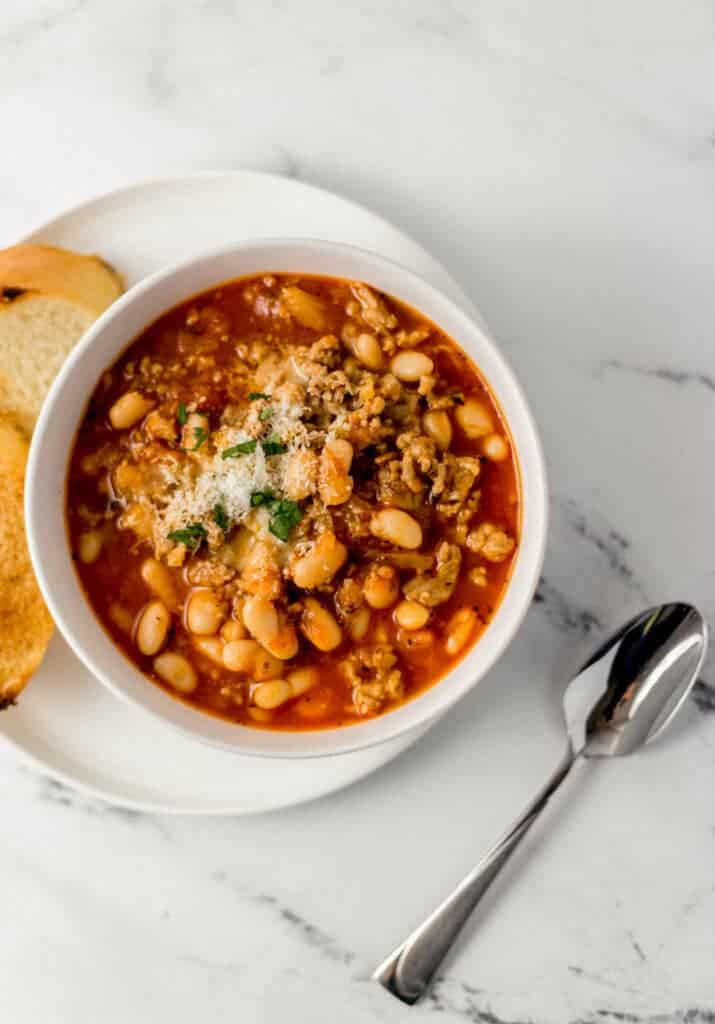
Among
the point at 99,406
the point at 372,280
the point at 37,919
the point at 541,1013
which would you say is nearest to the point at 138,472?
the point at 99,406

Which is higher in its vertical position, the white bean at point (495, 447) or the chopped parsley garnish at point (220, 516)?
the white bean at point (495, 447)

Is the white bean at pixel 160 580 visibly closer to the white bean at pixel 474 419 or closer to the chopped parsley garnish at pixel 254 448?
the chopped parsley garnish at pixel 254 448

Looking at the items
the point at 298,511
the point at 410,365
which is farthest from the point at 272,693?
the point at 410,365

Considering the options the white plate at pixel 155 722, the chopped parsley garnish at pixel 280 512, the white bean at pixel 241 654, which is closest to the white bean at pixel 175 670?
the white bean at pixel 241 654

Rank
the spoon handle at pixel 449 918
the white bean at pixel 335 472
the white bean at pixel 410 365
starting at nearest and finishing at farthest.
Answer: the white bean at pixel 335 472, the white bean at pixel 410 365, the spoon handle at pixel 449 918

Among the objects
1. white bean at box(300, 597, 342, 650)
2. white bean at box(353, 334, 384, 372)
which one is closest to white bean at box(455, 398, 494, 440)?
white bean at box(353, 334, 384, 372)

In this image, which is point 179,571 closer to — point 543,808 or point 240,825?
point 240,825
